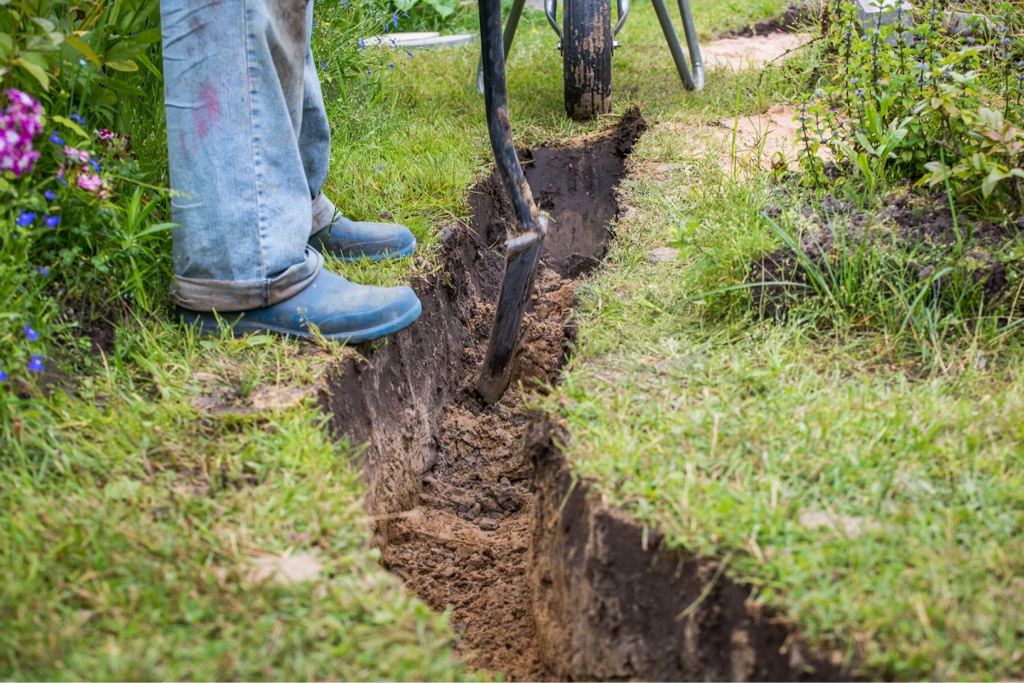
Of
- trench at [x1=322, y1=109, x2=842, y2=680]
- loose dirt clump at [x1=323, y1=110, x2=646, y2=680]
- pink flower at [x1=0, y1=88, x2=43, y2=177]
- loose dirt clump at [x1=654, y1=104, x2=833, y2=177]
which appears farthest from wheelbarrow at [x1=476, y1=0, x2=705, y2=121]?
pink flower at [x1=0, y1=88, x2=43, y2=177]

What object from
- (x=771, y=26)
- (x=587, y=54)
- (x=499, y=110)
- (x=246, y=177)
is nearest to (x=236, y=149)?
(x=246, y=177)

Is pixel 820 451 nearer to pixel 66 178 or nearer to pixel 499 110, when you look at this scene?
pixel 499 110

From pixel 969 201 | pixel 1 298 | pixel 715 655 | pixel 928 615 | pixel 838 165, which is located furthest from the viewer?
pixel 838 165

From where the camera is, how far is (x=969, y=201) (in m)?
2.32

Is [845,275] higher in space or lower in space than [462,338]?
higher

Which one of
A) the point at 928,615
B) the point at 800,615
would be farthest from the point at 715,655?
the point at 928,615

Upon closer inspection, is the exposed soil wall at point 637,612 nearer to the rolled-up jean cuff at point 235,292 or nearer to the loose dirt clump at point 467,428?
the loose dirt clump at point 467,428

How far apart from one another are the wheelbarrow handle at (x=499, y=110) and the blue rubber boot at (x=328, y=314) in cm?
53

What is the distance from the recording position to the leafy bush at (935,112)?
2.21m

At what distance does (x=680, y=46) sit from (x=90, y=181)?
284 centimetres

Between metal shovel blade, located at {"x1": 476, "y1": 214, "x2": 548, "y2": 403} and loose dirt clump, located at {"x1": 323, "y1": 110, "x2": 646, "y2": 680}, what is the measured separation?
0.14m

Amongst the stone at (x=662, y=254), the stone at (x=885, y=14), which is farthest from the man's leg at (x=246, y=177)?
the stone at (x=885, y=14)

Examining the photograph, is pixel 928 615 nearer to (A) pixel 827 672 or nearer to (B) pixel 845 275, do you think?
(A) pixel 827 672

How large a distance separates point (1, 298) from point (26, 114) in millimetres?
377
